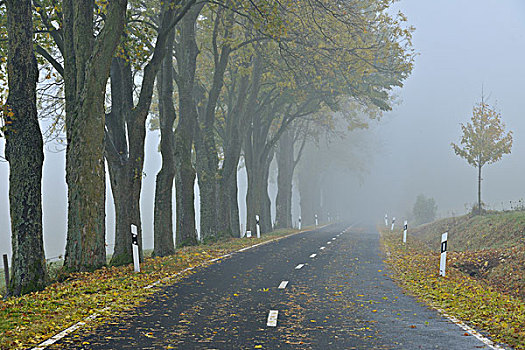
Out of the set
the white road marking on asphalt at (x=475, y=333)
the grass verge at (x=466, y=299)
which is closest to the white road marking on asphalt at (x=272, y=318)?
the white road marking on asphalt at (x=475, y=333)

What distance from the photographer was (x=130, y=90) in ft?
65.8

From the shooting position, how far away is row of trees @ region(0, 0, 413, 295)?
556 inches

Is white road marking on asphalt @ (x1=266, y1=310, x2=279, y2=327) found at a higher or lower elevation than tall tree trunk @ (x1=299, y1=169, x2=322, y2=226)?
lower

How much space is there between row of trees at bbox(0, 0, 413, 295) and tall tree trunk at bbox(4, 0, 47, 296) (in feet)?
0.07

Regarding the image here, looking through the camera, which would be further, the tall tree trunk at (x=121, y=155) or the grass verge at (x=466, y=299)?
Answer: the tall tree trunk at (x=121, y=155)

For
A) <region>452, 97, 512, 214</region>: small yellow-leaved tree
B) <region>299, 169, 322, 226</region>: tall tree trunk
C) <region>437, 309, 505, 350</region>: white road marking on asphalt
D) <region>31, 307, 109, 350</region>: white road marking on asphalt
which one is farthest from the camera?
<region>299, 169, 322, 226</region>: tall tree trunk

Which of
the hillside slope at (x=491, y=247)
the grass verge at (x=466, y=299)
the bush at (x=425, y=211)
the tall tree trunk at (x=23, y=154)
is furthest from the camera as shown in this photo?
the bush at (x=425, y=211)

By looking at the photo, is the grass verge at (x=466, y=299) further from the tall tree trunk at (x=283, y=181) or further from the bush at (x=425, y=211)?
the bush at (x=425, y=211)

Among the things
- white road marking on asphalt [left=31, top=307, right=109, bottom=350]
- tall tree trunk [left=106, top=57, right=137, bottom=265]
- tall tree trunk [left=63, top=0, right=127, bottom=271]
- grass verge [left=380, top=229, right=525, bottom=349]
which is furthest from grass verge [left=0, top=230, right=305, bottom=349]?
grass verge [left=380, top=229, right=525, bottom=349]

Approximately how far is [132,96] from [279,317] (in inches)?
454

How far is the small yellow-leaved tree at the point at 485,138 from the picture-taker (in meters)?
32.8

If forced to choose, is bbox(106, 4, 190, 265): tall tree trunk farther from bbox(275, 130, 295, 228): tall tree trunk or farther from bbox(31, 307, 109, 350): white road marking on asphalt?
bbox(275, 130, 295, 228): tall tree trunk

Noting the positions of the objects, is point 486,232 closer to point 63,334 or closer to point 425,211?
point 63,334

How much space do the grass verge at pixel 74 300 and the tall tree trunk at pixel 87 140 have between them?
75cm
